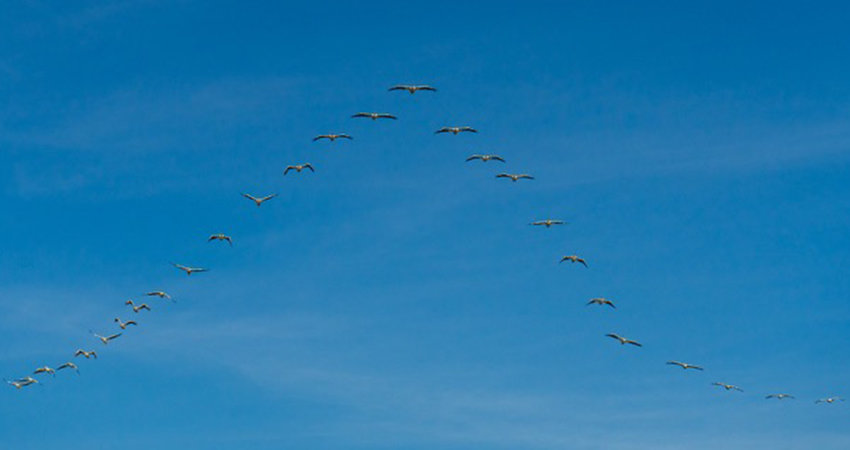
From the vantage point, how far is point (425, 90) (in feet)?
654
